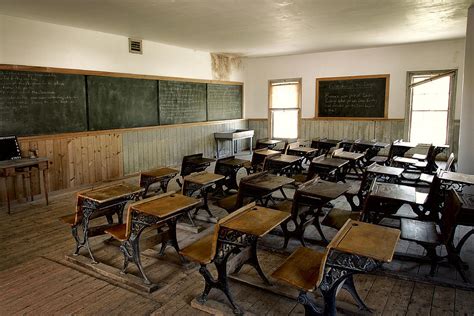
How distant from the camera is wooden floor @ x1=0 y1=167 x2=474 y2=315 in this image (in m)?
2.44

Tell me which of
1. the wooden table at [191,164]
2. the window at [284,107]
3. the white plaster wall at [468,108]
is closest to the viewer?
the white plaster wall at [468,108]

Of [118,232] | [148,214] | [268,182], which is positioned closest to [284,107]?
[268,182]

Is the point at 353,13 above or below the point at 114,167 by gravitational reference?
above

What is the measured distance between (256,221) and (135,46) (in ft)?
18.3

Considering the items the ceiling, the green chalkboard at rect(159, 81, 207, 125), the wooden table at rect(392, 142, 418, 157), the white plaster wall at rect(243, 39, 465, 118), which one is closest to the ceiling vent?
the ceiling

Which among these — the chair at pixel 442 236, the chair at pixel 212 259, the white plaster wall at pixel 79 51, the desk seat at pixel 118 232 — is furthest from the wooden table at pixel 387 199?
the white plaster wall at pixel 79 51

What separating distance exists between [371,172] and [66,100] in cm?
470

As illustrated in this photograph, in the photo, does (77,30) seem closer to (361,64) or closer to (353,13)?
(353,13)

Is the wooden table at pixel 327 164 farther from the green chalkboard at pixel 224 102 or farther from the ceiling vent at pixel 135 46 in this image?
the green chalkboard at pixel 224 102

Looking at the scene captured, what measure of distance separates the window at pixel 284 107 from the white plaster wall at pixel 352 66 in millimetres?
170

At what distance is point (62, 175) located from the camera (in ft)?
18.5

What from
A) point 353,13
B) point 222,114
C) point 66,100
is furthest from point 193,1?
point 222,114

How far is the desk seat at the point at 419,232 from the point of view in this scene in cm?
275

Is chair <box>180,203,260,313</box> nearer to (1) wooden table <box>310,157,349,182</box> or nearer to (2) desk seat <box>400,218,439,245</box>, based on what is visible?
(2) desk seat <box>400,218,439,245</box>
